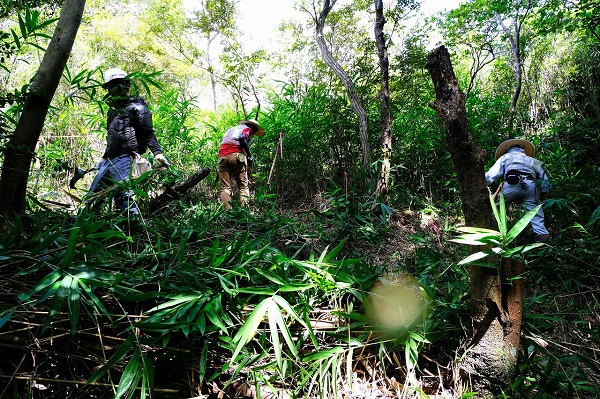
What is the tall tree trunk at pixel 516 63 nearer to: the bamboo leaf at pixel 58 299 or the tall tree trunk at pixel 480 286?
the tall tree trunk at pixel 480 286

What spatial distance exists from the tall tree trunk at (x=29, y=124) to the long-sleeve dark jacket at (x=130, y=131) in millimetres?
1224

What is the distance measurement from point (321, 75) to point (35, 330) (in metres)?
7.20

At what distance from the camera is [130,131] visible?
117 inches

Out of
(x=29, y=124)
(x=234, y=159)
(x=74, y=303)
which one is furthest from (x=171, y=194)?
(x=74, y=303)

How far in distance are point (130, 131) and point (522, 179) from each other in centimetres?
389

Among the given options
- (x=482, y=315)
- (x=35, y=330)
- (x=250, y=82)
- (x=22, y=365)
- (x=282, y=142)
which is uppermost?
(x=250, y=82)

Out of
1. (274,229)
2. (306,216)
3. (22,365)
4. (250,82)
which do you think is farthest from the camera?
(250,82)

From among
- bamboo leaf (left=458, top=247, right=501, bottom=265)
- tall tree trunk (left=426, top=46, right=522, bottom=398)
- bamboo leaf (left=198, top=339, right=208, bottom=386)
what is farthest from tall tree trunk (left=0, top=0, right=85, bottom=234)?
bamboo leaf (left=458, top=247, right=501, bottom=265)

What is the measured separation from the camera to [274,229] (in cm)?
243

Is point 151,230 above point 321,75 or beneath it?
beneath

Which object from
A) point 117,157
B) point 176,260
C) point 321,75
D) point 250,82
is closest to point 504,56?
point 321,75

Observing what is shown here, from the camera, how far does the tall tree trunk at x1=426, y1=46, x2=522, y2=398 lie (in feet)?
3.82

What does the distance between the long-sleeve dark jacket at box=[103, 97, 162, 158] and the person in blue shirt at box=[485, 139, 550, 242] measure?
3.38 metres

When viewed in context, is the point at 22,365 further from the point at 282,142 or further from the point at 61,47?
the point at 282,142
